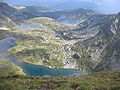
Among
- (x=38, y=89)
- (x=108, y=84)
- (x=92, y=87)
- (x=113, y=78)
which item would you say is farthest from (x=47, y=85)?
(x=113, y=78)

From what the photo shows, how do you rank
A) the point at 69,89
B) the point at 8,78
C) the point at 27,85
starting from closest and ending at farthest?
the point at 69,89, the point at 27,85, the point at 8,78

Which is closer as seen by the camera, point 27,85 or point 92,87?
point 92,87

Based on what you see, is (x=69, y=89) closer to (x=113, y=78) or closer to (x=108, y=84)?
(x=108, y=84)

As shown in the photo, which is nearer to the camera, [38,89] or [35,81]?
[38,89]

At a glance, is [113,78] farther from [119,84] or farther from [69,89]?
[69,89]

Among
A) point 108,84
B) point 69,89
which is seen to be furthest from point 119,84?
point 69,89

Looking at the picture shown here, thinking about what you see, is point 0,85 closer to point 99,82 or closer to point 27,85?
point 27,85

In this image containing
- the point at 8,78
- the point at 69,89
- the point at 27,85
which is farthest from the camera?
the point at 8,78
